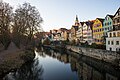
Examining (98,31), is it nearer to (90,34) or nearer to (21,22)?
(90,34)

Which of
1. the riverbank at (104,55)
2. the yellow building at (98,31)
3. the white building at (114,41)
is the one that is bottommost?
the riverbank at (104,55)

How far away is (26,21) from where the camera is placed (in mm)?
44281

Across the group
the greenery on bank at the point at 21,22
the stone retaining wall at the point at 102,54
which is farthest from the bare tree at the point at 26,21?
the stone retaining wall at the point at 102,54

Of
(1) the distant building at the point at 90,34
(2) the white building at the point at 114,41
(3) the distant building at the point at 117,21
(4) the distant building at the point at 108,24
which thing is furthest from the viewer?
(1) the distant building at the point at 90,34

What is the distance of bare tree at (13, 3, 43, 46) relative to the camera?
43.4 meters

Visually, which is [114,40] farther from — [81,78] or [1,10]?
[1,10]

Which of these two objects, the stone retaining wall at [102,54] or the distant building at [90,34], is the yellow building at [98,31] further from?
the stone retaining wall at [102,54]

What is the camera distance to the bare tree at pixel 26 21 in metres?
43.4

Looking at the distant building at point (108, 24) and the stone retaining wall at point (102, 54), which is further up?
the distant building at point (108, 24)

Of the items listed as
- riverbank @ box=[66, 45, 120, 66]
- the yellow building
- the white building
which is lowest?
riverbank @ box=[66, 45, 120, 66]

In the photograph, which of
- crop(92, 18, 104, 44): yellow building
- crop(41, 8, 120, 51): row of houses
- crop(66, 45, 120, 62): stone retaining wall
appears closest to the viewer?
crop(66, 45, 120, 62): stone retaining wall

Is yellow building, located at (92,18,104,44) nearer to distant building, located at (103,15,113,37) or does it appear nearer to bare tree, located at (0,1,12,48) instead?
distant building, located at (103,15,113,37)

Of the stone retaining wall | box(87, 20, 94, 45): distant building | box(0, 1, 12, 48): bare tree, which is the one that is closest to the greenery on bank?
box(0, 1, 12, 48): bare tree

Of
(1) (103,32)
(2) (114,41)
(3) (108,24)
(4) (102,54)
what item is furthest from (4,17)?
(1) (103,32)
